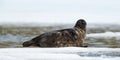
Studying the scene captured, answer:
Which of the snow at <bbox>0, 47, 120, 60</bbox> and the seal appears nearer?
the snow at <bbox>0, 47, 120, 60</bbox>

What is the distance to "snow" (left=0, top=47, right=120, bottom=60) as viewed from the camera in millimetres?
10219

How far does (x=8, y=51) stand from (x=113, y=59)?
91.4 inches

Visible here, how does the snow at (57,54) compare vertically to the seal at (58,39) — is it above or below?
below

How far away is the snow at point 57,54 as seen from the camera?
10219 mm

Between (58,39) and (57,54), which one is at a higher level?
(58,39)

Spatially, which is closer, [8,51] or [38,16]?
[8,51]

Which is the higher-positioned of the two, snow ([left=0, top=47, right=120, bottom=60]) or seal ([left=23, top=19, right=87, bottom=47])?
seal ([left=23, top=19, right=87, bottom=47])

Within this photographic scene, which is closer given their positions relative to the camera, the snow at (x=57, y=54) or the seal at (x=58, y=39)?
the snow at (x=57, y=54)

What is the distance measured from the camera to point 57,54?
428 inches

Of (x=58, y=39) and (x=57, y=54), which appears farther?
(x=58, y=39)

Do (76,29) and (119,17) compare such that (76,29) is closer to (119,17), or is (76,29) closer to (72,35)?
(72,35)

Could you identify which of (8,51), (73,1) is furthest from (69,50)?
(73,1)

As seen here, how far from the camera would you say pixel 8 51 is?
11.3 metres

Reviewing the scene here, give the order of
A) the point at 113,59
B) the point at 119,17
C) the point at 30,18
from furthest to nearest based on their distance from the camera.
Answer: the point at 30,18 < the point at 119,17 < the point at 113,59
